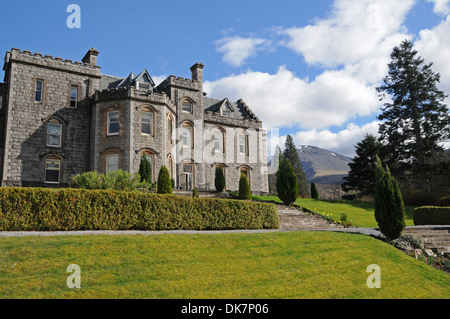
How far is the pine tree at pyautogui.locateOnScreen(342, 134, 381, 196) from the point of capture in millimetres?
44594

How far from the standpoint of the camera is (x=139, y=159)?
1029 inches

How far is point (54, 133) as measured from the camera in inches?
1056

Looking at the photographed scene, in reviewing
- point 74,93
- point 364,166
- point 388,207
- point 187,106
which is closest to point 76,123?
point 74,93

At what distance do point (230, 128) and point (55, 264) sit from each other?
92.6 feet

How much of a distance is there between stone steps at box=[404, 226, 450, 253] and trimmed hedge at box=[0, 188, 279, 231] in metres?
8.45

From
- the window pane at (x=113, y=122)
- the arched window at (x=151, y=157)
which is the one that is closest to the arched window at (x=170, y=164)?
the arched window at (x=151, y=157)

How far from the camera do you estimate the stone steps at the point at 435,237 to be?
1636 cm

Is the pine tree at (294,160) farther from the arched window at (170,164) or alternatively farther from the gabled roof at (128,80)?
the gabled roof at (128,80)

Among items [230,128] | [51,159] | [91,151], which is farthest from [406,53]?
[51,159]

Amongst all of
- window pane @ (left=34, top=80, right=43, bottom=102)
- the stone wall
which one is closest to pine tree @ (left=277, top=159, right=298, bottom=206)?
the stone wall

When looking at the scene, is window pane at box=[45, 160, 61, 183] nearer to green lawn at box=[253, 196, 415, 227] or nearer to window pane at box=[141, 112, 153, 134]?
window pane at box=[141, 112, 153, 134]

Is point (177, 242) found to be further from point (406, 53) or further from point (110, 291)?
point (406, 53)

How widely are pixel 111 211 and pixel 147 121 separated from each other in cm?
1507

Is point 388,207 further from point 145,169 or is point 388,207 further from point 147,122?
point 147,122
